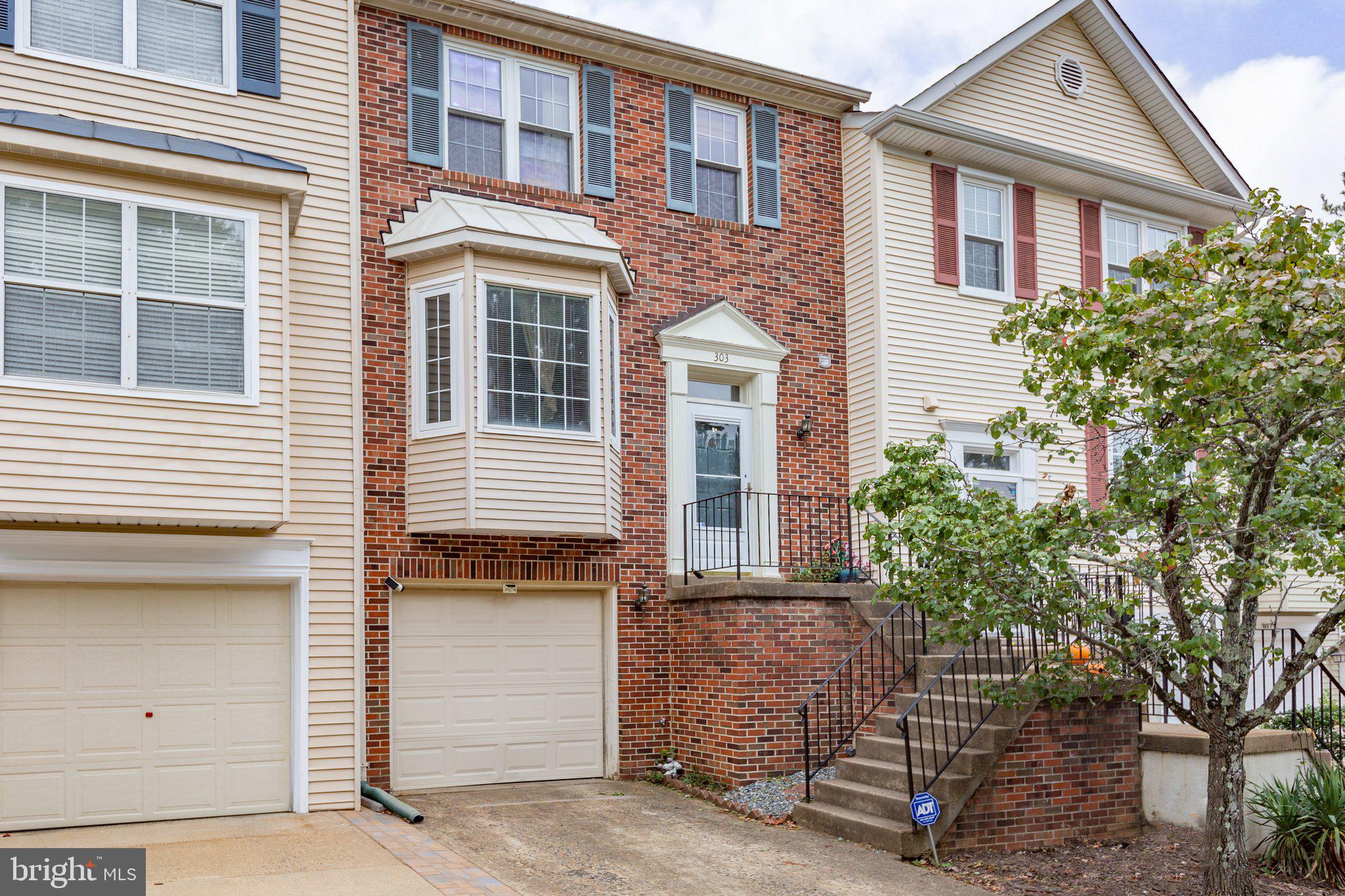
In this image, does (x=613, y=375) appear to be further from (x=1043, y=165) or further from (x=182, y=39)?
(x=1043, y=165)

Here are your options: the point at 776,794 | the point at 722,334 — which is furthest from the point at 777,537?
the point at 776,794

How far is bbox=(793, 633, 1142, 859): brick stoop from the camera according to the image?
348 inches

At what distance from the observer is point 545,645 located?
1133 cm

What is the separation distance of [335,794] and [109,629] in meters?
2.24

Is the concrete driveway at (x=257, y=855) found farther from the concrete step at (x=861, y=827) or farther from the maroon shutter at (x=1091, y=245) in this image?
the maroon shutter at (x=1091, y=245)

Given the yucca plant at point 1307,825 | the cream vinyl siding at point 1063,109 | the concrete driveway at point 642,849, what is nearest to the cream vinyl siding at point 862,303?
the cream vinyl siding at point 1063,109

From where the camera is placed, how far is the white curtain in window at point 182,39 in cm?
946

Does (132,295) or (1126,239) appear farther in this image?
(1126,239)

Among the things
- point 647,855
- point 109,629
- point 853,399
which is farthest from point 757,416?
point 109,629

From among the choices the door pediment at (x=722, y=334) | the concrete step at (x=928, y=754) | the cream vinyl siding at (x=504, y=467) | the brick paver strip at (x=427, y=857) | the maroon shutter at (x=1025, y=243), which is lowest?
the brick paver strip at (x=427, y=857)

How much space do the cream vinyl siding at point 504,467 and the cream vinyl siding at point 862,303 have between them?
3.35 m

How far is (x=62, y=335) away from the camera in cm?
828

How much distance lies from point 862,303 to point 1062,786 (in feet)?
19.6

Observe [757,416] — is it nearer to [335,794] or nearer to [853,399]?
[853,399]
